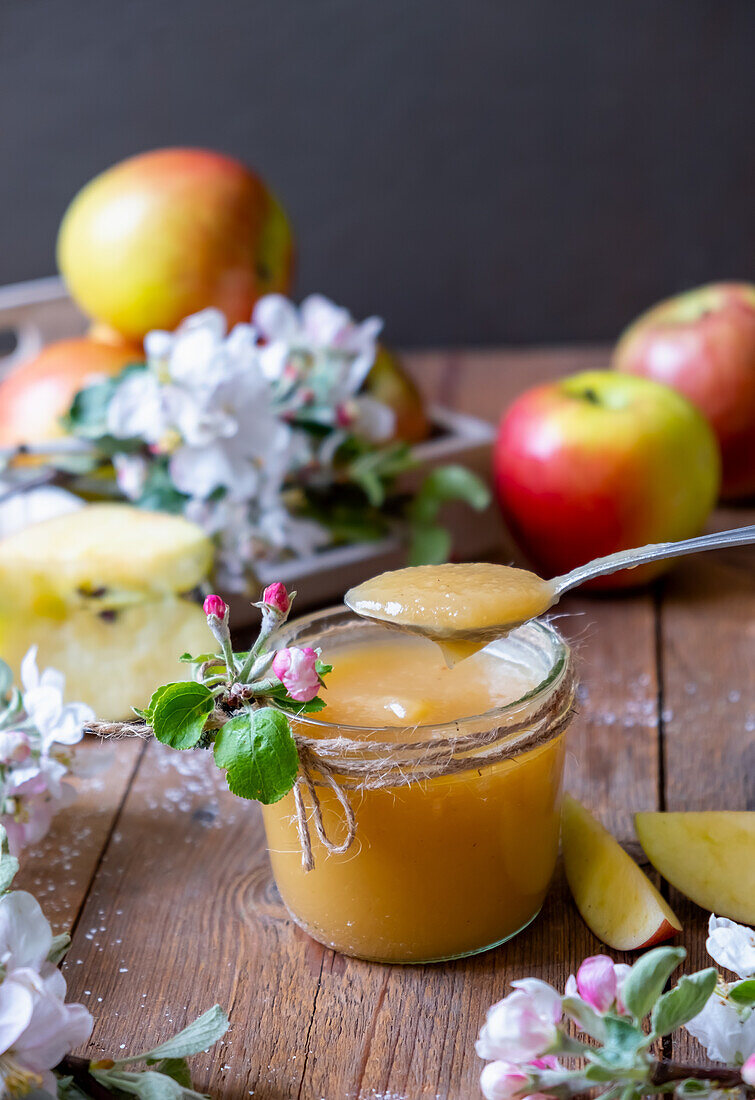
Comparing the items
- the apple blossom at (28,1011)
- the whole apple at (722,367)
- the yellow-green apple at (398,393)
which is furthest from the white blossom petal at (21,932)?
the whole apple at (722,367)

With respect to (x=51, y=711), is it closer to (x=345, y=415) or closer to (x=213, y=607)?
(x=213, y=607)

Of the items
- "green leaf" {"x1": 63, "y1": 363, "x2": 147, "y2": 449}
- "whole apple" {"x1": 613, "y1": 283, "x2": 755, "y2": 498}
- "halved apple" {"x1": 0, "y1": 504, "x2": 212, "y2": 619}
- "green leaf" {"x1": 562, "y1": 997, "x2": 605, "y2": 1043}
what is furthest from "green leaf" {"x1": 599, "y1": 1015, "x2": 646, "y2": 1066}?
"whole apple" {"x1": 613, "y1": 283, "x2": 755, "y2": 498}

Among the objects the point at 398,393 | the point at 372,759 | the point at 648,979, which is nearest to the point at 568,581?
the point at 372,759

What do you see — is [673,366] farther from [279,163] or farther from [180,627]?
[279,163]

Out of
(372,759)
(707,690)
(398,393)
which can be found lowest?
(707,690)

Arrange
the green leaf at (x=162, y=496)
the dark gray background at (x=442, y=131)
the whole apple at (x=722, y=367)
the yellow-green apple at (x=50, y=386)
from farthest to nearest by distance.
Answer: the dark gray background at (x=442, y=131) < the whole apple at (x=722, y=367) < the yellow-green apple at (x=50, y=386) < the green leaf at (x=162, y=496)

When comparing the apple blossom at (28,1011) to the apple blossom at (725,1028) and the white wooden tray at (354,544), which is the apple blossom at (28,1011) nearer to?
the apple blossom at (725,1028)

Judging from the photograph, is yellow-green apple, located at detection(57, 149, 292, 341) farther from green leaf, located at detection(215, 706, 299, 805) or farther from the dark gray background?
the dark gray background
